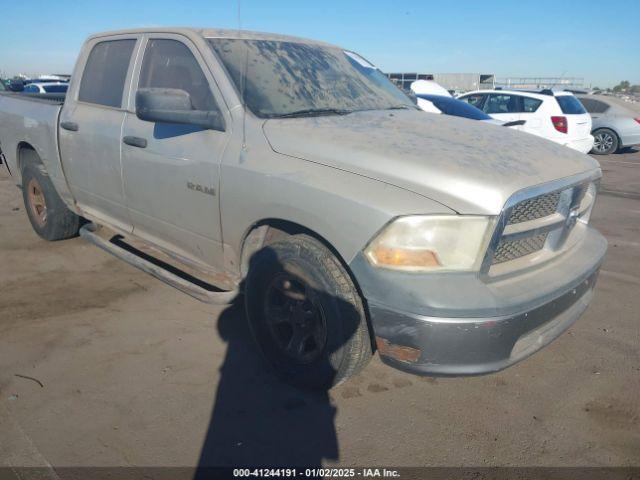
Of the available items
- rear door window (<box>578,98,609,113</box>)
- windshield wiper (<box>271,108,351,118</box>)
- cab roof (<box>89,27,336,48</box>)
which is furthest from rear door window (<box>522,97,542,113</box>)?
windshield wiper (<box>271,108,351,118</box>)

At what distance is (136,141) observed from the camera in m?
3.34

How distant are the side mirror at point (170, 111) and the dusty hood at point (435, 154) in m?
0.33

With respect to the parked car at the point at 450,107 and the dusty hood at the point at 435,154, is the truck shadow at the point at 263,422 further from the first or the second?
the parked car at the point at 450,107

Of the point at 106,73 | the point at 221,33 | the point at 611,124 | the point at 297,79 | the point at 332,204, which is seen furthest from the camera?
the point at 611,124

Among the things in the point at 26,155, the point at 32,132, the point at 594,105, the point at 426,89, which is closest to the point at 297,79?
the point at 32,132

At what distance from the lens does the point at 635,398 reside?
2.74 meters

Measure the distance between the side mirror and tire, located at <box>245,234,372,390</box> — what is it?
2.66ft

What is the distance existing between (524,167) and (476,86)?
87.5 feet

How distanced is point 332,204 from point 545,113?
972 centimetres

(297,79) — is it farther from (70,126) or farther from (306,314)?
(70,126)

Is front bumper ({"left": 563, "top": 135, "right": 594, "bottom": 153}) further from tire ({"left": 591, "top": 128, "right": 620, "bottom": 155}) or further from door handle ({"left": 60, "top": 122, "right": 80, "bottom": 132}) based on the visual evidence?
door handle ({"left": 60, "top": 122, "right": 80, "bottom": 132})

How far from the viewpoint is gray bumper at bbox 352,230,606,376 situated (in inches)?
81.4

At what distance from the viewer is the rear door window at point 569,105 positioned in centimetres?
1088

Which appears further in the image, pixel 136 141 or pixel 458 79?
pixel 458 79
